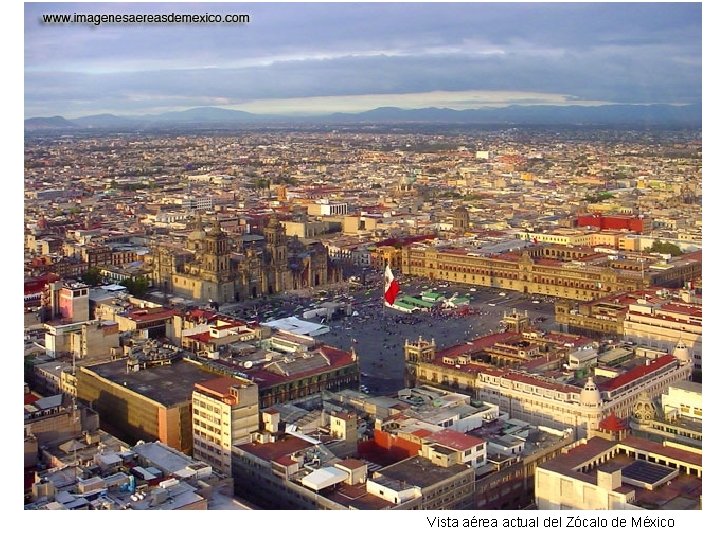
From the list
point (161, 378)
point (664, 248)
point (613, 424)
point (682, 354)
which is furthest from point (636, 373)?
point (664, 248)

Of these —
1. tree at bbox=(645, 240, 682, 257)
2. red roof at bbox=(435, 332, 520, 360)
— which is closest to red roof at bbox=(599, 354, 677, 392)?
red roof at bbox=(435, 332, 520, 360)

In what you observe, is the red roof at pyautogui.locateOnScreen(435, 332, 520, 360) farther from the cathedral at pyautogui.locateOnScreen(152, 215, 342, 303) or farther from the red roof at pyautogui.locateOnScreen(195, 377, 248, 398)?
the cathedral at pyautogui.locateOnScreen(152, 215, 342, 303)

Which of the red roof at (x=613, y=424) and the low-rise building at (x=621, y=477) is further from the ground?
the red roof at (x=613, y=424)

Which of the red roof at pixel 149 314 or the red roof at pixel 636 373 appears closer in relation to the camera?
the red roof at pixel 636 373

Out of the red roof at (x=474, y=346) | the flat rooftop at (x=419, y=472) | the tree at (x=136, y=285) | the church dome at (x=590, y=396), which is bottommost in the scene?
the flat rooftop at (x=419, y=472)

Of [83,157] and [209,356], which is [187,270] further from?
[83,157]

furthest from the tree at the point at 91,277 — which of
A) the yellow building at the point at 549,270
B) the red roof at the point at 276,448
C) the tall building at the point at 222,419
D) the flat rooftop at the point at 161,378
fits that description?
the red roof at the point at 276,448

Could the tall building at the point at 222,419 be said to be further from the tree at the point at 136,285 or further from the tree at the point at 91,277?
the tree at the point at 91,277
